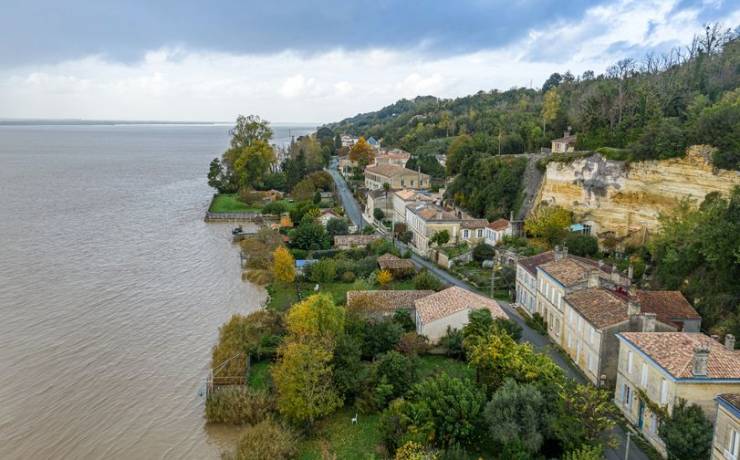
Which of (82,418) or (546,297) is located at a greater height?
(546,297)

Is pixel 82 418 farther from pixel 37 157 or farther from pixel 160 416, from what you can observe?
pixel 37 157

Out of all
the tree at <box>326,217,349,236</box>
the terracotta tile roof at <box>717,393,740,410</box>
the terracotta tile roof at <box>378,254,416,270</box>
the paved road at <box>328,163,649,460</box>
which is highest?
the terracotta tile roof at <box>717,393,740,410</box>

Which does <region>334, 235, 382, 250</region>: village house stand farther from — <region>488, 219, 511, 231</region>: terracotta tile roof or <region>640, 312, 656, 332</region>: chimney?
<region>640, 312, 656, 332</region>: chimney

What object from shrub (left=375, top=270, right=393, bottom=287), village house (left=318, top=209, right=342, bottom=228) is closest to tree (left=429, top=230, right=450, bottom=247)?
shrub (left=375, top=270, right=393, bottom=287)

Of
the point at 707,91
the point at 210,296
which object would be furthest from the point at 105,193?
the point at 707,91

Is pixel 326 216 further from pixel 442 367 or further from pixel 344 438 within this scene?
pixel 344 438
